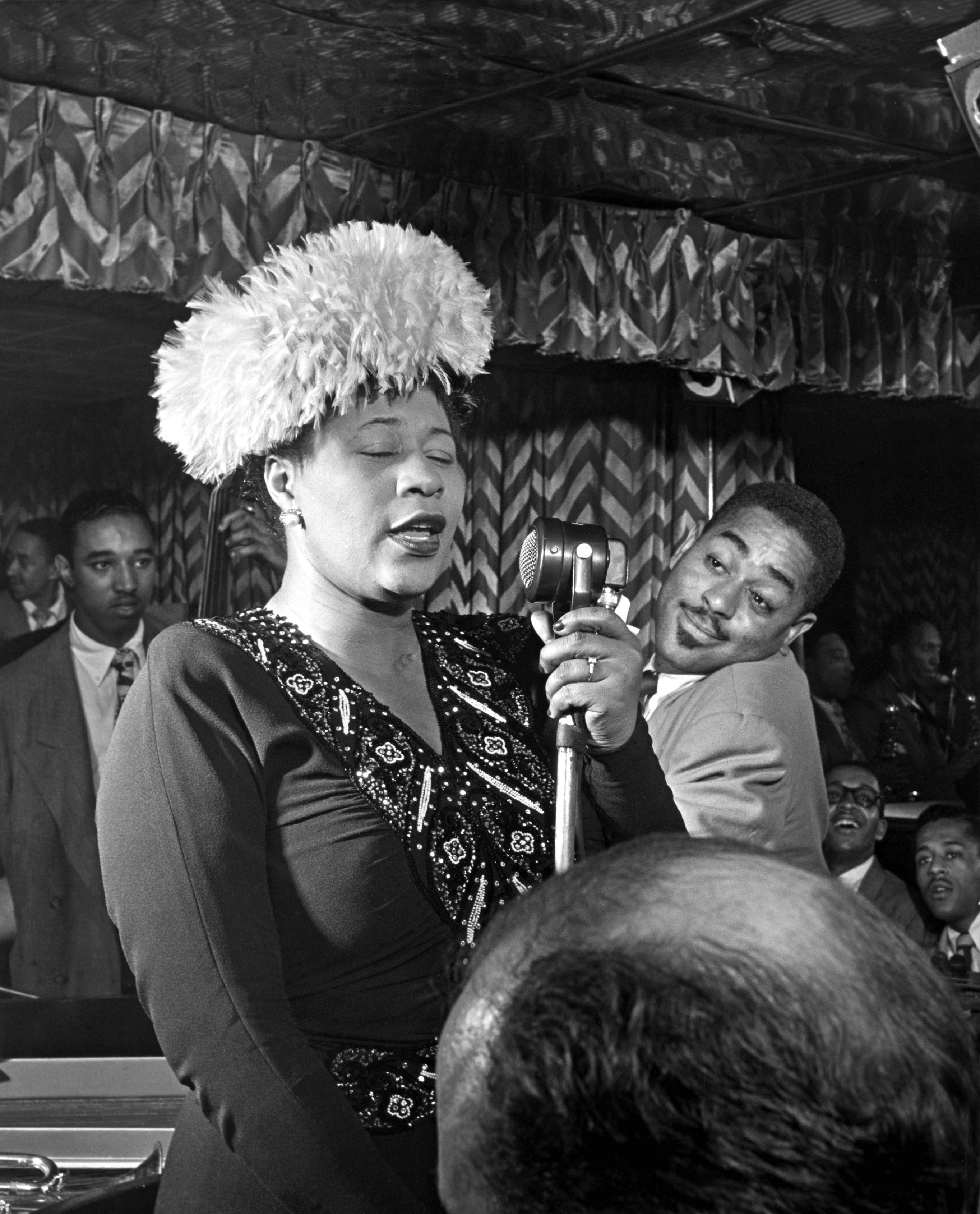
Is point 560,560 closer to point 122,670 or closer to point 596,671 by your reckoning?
point 596,671

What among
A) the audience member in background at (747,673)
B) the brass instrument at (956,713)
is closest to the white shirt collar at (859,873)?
the brass instrument at (956,713)

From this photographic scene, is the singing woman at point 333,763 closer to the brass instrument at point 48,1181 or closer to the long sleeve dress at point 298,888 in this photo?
the long sleeve dress at point 298,888

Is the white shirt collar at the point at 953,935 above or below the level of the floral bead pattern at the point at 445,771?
below

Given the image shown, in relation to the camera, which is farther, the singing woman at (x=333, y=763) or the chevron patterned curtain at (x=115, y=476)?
the chevron patterned curtain at (x=115, y=476)

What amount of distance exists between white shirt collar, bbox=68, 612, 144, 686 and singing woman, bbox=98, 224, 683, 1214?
218cm

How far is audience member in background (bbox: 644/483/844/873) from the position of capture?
2539 millimetres

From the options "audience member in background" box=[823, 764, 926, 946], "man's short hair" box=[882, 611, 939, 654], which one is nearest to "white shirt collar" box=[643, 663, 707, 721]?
"audience member in background" box=[823, 764, 926, 946]

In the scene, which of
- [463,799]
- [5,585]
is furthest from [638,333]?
[463,799]

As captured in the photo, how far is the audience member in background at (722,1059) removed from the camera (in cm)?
45

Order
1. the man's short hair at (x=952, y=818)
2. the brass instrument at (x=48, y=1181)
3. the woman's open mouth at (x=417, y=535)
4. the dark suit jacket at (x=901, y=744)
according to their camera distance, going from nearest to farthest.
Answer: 1. the woman's open mouth at (x=417, y=535)
2. the brass instrument at (x=48, y=1181)
3. the man's short hair at (x=952, y=818)
4. the dark suit jacket at (x=901, y=744)

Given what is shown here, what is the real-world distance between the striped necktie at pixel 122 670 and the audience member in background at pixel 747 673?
1.33 m

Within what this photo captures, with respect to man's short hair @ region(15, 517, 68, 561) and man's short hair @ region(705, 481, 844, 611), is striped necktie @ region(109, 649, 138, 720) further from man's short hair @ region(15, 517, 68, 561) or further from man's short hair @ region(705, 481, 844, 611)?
man's short hair @ region(705, 481, 844, 611)

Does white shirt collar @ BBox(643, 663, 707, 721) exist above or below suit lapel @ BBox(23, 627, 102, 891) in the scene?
above

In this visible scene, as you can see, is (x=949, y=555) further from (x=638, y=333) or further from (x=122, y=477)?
(x=122, y=477)
